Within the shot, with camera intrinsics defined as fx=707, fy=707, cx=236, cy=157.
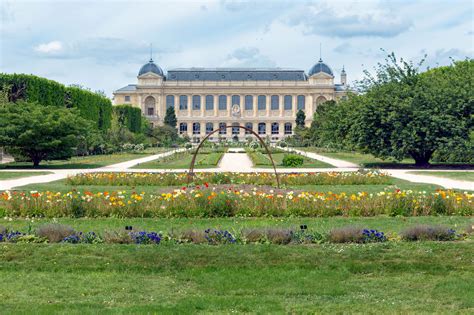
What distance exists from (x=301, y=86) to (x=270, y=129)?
28.6ft

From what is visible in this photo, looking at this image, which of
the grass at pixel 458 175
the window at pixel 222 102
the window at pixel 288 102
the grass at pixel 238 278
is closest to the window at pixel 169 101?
the window at pixel 222 102

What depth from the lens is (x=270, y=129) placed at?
381 feet

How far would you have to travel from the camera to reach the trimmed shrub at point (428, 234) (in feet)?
32.5

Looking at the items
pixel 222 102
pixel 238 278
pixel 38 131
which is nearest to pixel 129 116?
pixel 38 131

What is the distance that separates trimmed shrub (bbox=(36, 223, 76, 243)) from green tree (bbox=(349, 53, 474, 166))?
21.9 m

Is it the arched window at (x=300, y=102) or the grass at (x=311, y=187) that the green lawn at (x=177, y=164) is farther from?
the arched window at (x=300, y=102)

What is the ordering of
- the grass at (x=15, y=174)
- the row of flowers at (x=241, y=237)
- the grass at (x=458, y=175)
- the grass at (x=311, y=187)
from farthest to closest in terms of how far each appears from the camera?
1. the grass at (x=15, y=174)
2. the grass at (x=458, y=175)
3. the grass at (x=311, y=187)
4. the row of flowers at (x=241, y=237)

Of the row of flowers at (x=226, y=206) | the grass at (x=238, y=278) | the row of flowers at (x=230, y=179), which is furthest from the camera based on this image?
the row of flowers at (x=230, y=179)

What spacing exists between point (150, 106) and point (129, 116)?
42932mm

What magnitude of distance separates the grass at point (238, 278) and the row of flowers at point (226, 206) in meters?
4.00

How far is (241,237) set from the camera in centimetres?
970

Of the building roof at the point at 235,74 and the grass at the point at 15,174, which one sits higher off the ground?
the building roof at the point at 235,74

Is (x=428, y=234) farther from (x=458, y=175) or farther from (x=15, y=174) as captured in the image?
(x=15, y=174)

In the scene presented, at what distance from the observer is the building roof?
11550cm
